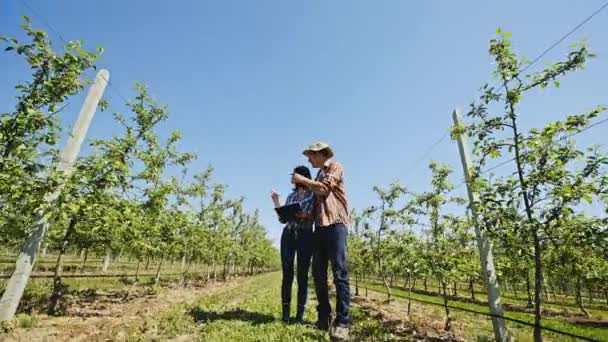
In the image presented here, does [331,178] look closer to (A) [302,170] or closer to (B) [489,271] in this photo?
(A) [302,170]

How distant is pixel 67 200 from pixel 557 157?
8422mm

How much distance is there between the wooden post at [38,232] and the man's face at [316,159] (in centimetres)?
477

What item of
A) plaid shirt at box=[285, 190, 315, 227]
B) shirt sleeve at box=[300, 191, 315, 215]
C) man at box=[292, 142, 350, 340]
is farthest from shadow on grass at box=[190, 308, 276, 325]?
shirt sleeve at box=[300, 191, 315, 215]

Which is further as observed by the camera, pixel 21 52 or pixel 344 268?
pixel 21 52

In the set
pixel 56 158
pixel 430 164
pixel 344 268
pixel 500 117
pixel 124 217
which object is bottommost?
pixel 344 268

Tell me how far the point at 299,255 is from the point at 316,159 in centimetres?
159

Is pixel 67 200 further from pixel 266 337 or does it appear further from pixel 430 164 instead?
pixel 430 164

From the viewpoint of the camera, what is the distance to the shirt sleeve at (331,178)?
3806mm

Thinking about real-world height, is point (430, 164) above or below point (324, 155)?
above

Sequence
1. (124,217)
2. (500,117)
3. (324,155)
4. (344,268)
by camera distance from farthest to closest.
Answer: (124,217)
(500,117)
(324,155)
(344,268)

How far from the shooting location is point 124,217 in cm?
636

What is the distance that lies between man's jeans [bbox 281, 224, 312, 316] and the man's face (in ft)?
3.32

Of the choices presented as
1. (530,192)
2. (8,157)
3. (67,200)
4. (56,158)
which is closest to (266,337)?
(530,192)

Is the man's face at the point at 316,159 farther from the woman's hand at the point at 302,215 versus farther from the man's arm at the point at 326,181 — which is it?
the woman's hand at the point at 302,215
